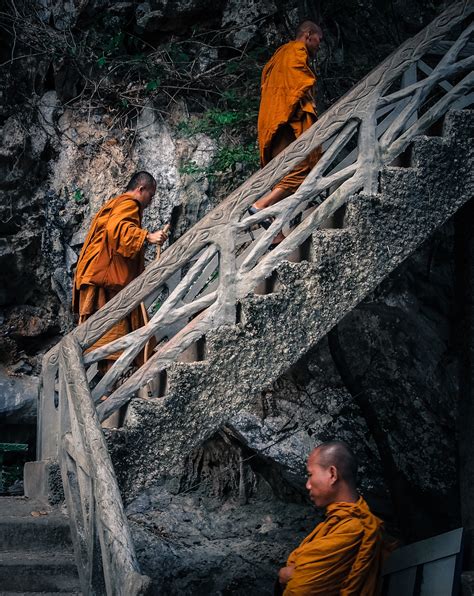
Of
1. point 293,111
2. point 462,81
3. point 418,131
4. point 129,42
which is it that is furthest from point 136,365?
point 129,42

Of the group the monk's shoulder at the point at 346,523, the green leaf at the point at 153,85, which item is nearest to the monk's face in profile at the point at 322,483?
the monk's shoulder at the point at 346,523

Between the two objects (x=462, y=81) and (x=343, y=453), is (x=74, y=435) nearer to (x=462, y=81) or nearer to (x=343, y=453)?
(x=343, y=453)

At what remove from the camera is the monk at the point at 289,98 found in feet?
20.7

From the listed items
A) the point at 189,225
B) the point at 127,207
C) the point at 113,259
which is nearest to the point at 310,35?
the point at 127,207

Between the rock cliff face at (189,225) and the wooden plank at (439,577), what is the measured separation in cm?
226

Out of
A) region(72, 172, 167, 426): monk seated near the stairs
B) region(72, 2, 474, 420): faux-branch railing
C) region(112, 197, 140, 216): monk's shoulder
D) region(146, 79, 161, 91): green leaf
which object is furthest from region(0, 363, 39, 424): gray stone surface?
region(146, 79, 161, 91): green leaf

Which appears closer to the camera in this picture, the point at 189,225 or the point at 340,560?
the point at 340,560

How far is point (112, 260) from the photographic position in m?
6.55

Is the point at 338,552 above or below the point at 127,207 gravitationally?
below

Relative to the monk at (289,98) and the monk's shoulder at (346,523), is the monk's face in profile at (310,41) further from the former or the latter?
the monk's shoulder at (346,523)

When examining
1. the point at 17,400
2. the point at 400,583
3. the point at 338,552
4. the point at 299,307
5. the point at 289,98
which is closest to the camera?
the point at 338,552

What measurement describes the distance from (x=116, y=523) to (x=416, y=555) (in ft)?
8.08

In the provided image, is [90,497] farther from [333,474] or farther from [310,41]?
[310,41]

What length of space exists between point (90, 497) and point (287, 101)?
10.9 feet
